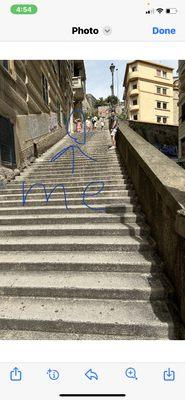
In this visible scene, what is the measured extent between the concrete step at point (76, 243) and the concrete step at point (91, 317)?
0.93m

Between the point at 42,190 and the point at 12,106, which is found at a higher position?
the point at 12,106

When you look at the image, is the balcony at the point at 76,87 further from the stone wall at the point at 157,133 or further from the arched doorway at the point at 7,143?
the arched doorway at the point at 7,143

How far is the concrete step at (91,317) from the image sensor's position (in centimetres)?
292

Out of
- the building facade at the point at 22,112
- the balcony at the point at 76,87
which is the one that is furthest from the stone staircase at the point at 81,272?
the balcony at the point at 76,87

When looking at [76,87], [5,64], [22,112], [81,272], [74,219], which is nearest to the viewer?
[81,272]

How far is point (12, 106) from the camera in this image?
28.6 ft

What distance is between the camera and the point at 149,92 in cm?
4344

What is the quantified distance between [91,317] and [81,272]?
2.68 feet

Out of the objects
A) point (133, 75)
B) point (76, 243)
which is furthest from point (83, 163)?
point (133, 75)
